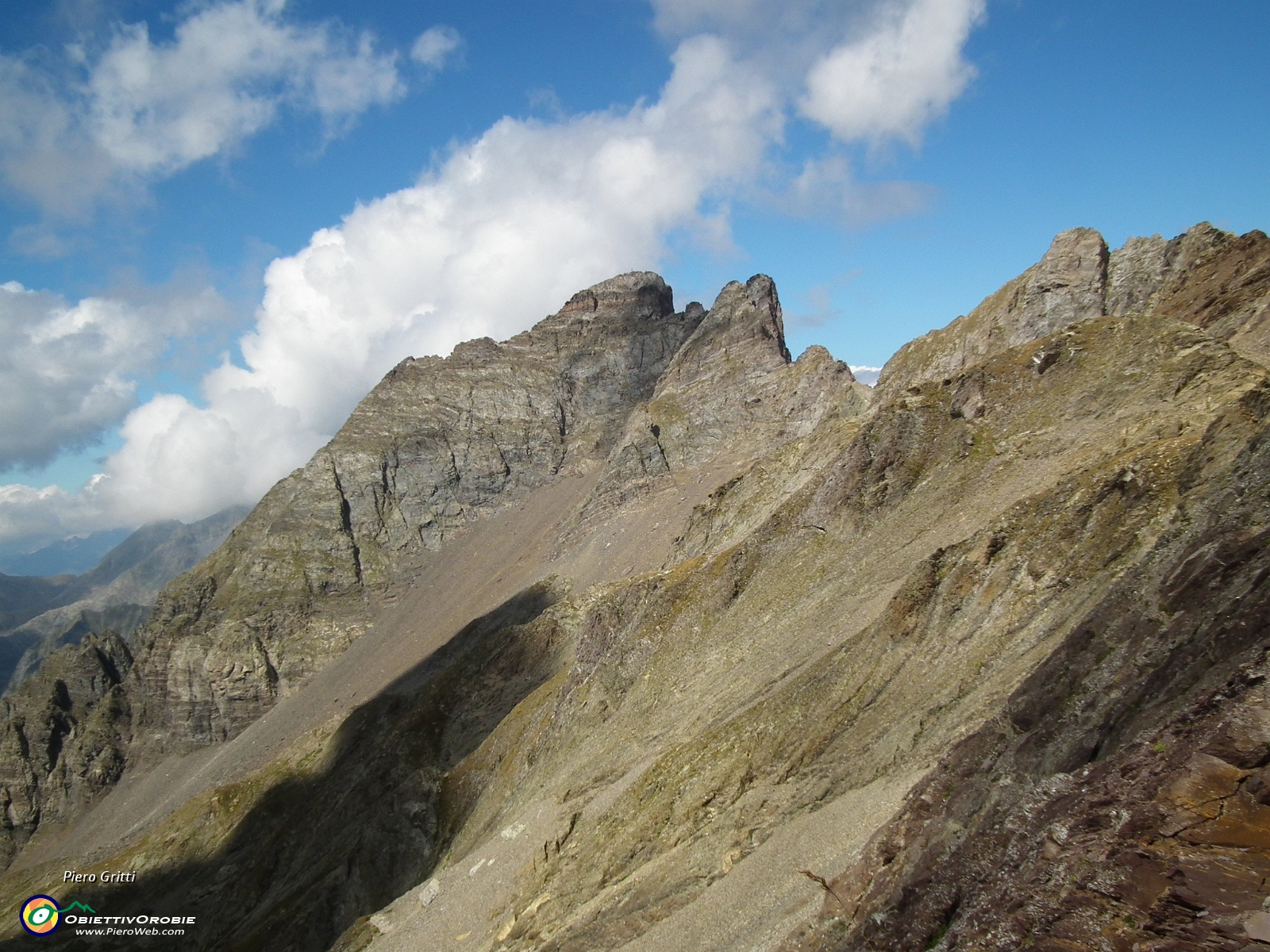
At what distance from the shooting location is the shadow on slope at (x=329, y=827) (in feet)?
182

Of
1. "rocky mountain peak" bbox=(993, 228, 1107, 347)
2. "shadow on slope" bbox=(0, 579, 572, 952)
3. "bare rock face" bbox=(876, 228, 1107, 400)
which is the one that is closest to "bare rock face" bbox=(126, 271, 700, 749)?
"shadow on slope" bbox=(0, 579, 572, 952)

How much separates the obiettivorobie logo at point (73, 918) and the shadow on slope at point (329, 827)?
111 centimetres

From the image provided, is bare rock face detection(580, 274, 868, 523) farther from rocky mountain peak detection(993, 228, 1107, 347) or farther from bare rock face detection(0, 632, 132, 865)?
bare rock face detection(0, 632, 132, 865)

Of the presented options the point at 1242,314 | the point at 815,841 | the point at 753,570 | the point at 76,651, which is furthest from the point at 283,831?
the point at 76,651

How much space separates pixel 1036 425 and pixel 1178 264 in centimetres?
3469

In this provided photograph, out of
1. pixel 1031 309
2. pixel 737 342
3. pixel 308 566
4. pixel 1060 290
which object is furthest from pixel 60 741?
pixel 1060 290

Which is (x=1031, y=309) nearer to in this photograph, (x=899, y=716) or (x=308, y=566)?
(x=899, y=716)

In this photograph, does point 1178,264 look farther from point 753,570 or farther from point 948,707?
point 948,707

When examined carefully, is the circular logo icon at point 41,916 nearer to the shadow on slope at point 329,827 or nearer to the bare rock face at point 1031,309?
the shadow on slope at point 329,827

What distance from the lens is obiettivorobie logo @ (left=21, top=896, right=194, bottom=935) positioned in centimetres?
7544

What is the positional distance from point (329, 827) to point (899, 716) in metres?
63.0

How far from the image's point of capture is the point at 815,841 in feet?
76.3

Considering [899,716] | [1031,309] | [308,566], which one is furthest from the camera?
[308,566]

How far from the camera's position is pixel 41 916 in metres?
82.1
